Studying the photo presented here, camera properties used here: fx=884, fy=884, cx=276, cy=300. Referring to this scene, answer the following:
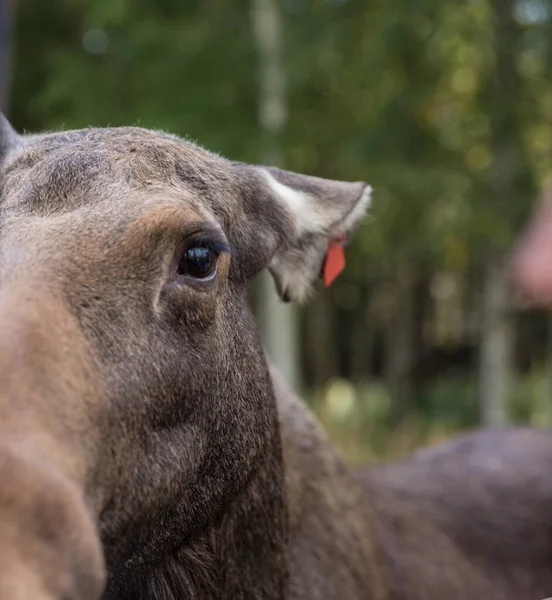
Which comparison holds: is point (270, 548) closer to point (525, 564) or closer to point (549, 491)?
point (525, 564)

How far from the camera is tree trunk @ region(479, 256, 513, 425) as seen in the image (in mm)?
11227

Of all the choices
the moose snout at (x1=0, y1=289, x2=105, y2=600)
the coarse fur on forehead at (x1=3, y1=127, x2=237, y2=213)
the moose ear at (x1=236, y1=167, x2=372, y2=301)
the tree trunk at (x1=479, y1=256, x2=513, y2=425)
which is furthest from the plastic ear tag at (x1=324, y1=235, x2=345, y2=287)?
the tree trunk at (x1=479, y1=256, x2=513, y2=425)

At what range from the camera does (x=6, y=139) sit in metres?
3.06

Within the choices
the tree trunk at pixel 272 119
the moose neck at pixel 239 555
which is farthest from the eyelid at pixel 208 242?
the tree trunk at pixel 272 119

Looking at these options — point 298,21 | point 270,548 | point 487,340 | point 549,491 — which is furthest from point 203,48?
point 270,548

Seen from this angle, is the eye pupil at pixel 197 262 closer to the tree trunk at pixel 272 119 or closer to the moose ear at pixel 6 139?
the moose ear at pixel 6 139

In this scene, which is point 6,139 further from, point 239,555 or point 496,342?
point 496,342

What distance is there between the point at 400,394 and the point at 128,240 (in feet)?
48.1

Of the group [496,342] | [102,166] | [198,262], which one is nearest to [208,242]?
[198,262]

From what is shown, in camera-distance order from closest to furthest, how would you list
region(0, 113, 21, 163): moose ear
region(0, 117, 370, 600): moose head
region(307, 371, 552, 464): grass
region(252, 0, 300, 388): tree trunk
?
region(0, 117, 370, 600): moose head < region(0, 113, 21, 163): moose ear < region(252, 0, 300, 388): tree trunk < region(307, 371, 552, 464): grass

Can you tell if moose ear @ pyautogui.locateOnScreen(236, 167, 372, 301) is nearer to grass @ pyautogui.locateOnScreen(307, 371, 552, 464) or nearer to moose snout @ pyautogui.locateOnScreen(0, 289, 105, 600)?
moose snout @ pyautogui.locateOnScreen(0, 289, 105, 600)

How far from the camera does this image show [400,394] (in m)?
16.6

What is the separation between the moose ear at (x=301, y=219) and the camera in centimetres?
310

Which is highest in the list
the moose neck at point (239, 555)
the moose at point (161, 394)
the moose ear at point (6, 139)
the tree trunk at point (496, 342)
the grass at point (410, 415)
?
the moose ear at point (6, 139)
